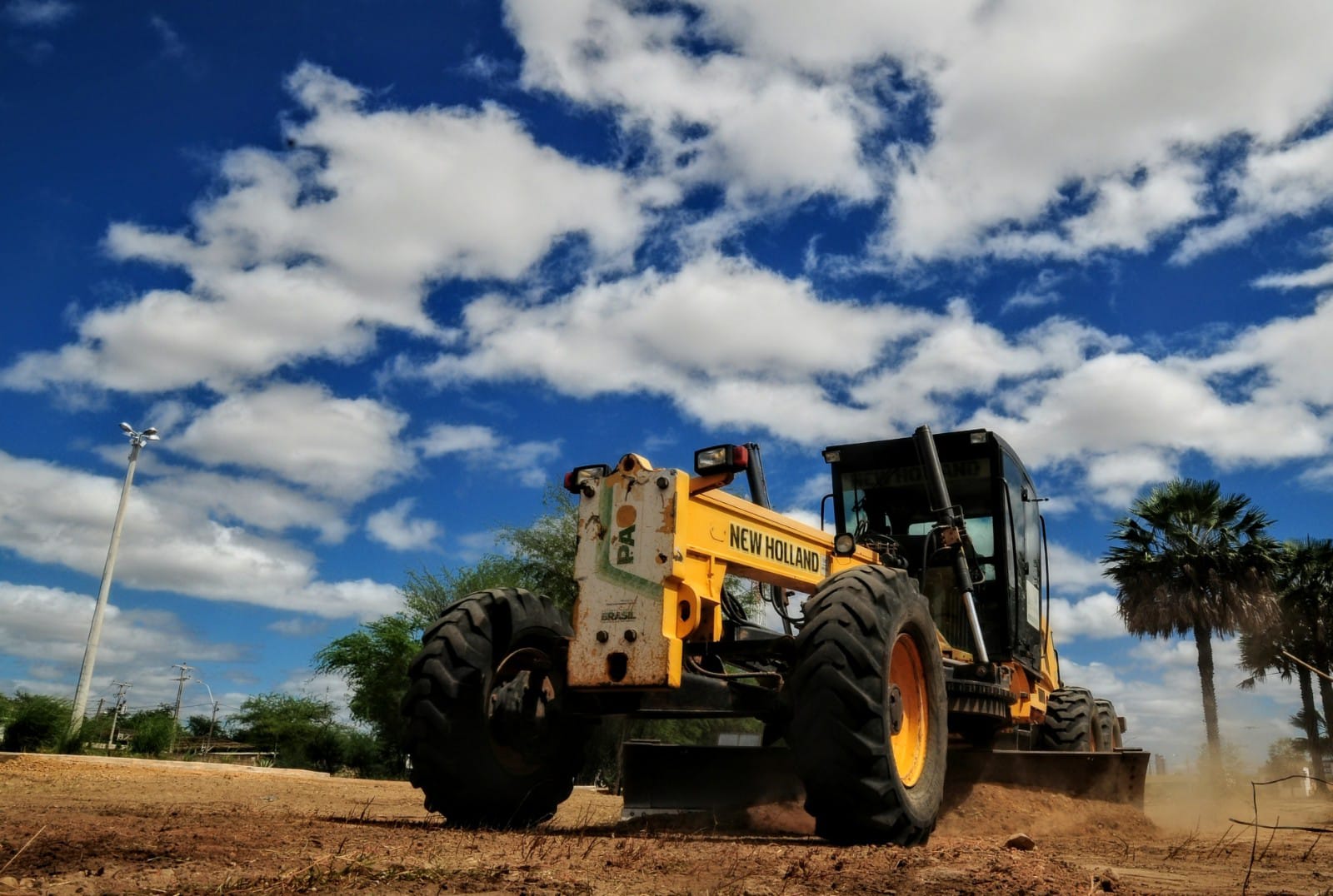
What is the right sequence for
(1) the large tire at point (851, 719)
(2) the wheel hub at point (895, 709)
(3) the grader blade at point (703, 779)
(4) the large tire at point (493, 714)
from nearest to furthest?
(1) the large tire at point (851, 719) < (2) the wheel hub at point (895, 709) < (4) the large tire at point (493, 714) < (3) the grader blade at point (703, 779)

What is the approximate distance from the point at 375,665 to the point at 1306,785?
25.5 metres

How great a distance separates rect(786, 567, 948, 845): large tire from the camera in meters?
5.43

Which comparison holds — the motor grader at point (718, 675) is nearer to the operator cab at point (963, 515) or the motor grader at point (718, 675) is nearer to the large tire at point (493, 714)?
the large tire at point (493, 714)

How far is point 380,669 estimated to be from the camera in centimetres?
2917

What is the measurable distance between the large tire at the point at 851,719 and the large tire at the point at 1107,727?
244 inches

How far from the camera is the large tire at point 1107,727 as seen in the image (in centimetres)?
1139

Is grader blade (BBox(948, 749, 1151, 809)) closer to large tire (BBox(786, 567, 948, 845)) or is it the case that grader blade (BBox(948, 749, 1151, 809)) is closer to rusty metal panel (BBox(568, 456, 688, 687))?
large tire (BBox(786, 567, 948, 845))

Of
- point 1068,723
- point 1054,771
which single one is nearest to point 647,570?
point 1054,771

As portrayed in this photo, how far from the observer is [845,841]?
554 centimetres

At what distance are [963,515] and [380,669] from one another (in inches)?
899

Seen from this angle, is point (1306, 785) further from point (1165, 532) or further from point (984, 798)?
point (984, 798)

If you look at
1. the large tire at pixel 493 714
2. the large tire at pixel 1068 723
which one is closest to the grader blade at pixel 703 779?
the large tire at pixel 493 714

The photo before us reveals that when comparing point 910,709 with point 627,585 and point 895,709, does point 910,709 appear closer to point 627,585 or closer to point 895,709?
point 895,709

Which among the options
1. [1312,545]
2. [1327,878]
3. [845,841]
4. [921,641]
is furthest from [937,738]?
[1312,545]
